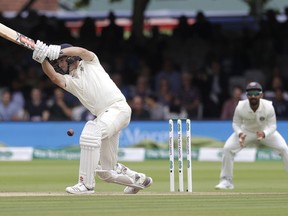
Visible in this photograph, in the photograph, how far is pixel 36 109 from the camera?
1762 centimetres

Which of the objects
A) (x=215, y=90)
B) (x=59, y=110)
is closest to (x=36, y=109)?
(x=59, y=110)

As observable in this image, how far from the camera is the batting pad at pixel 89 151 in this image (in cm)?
930

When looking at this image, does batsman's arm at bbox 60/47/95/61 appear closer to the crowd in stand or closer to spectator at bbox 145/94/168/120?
the crowd in stand

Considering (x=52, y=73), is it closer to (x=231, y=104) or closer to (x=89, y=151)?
(x=89, y=151)

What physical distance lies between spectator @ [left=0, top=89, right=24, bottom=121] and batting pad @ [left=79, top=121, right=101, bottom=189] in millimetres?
8371

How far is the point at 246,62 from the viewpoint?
61.7 feet

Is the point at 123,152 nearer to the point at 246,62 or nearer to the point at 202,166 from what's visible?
the point at 202,166

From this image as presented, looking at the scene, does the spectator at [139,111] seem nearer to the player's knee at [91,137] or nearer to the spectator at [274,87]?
the spectator at [274,87]

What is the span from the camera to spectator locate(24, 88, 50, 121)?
17516 millimetres

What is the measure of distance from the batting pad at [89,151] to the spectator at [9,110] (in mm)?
8371

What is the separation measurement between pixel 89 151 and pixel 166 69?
9.34 meters

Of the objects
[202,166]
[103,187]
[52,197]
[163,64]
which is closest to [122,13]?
[163,64]

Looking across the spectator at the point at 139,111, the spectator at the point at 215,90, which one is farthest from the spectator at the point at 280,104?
the spectator at the point at 139,111

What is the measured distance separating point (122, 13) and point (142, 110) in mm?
6930
